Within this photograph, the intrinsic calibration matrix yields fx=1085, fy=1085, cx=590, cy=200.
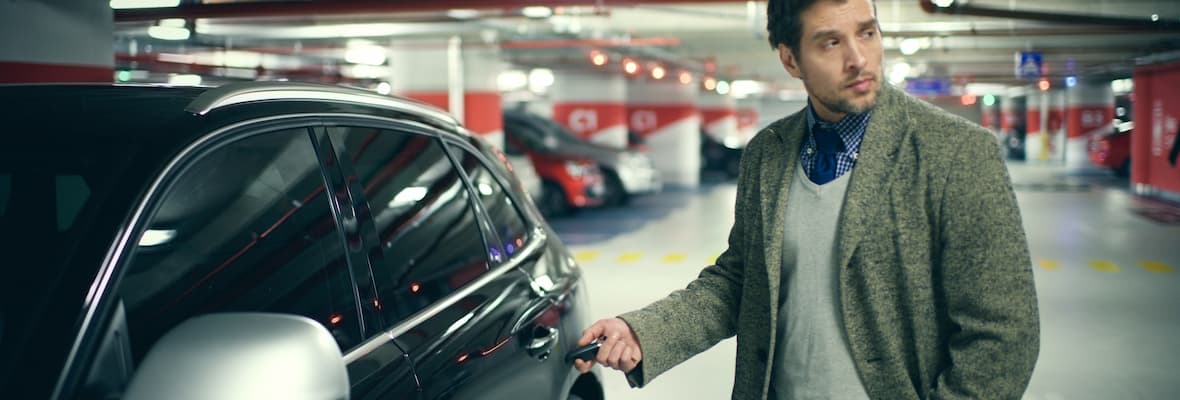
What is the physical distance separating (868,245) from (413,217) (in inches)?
42.7

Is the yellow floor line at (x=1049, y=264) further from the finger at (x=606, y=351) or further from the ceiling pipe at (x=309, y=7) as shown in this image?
the finger at (x=606, y=351)

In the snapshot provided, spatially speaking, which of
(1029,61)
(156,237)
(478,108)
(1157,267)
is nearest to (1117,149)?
(1029,61)

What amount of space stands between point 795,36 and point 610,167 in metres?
15.6

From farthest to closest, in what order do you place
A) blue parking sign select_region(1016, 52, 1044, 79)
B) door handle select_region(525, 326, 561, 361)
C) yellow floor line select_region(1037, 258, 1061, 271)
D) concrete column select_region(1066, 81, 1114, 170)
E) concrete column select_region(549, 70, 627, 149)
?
concrete column select_region(1066, 81, 1114, 170), concrete column select_region(549, 70, 627, 149), blue parking sign select_region(1016, 52, 1044, 79), yellow floor line select_region(1037, 258, 1061, 271), door handle select_region(525, 326, 561, 361)

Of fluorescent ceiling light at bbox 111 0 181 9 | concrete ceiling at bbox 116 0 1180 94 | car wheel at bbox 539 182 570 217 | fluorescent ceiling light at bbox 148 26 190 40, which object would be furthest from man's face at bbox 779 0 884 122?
car wheel at bbox 539 182 570 217

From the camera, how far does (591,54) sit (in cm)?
1745

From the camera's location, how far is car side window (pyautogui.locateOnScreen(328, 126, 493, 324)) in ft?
7.36

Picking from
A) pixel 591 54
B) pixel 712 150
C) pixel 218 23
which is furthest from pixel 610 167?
pixel 712 150

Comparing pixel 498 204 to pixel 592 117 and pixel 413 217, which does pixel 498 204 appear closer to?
pixel 413 217

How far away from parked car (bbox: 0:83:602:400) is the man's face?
924 millimetres

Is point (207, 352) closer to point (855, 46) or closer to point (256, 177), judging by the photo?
point (256, 177)

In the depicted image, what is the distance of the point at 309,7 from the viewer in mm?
9477

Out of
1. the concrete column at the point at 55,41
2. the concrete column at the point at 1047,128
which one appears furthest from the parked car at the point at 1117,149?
the concrete column at the point at 55,41

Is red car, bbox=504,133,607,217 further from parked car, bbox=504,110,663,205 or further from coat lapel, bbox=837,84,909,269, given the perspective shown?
coat lapel, bbox=837,84,909,269
